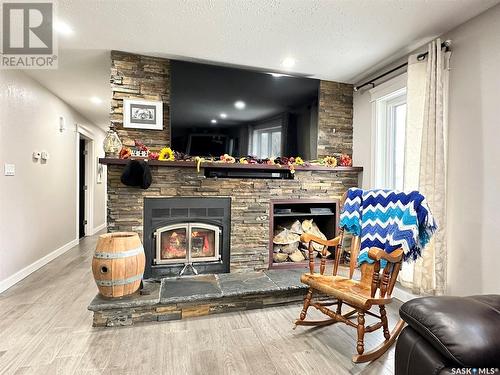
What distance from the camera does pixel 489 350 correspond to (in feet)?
2.87

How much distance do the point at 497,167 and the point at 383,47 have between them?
1.40 meters

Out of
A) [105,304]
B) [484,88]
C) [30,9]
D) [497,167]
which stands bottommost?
[105,304]

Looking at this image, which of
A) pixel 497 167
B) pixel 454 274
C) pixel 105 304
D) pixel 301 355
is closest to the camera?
pixel 301 355

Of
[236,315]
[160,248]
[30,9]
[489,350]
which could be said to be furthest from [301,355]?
[30,9]

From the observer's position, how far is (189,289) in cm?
231

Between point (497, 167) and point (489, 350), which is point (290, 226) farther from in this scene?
point (489, 350)

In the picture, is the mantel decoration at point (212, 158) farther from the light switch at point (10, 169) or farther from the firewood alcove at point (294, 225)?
the light switch at point (10, 169)

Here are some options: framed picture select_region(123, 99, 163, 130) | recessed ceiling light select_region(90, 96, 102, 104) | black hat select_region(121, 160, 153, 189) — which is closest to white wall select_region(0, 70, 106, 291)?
recessed ceiling light select_region(90, 96, 102, 104)

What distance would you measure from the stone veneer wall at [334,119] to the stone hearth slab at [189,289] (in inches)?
78.1

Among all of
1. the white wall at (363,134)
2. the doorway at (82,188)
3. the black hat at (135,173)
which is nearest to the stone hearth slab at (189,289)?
the black hat at (135,173)

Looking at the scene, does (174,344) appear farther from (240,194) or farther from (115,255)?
(240,194)

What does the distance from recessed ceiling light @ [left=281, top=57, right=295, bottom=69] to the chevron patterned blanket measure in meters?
1.50

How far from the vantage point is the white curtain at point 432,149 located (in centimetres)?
218

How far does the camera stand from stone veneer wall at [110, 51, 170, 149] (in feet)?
8.67
